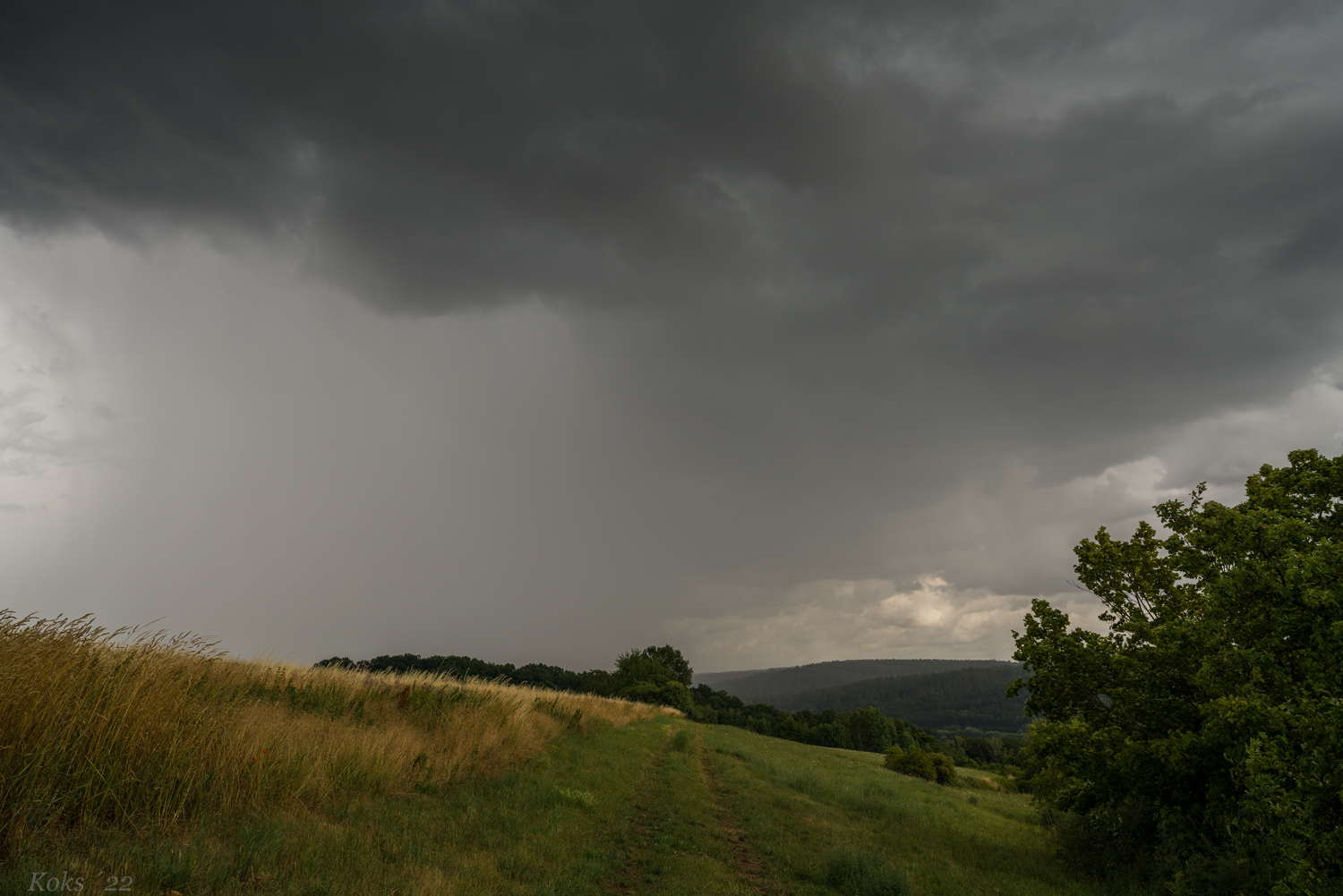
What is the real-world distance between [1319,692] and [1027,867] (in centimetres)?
851

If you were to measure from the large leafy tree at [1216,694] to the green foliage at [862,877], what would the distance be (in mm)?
6171

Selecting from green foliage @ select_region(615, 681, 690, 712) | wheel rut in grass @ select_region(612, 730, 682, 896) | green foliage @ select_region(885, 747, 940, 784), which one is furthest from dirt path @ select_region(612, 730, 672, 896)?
green foliage @ select_region(615, 681, 690, 712)

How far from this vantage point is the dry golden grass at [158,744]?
6.01m

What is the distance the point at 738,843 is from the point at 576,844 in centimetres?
490

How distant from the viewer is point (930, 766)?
177 ft

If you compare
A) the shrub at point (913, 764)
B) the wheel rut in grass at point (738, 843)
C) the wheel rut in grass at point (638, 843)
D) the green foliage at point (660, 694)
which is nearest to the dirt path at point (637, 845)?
the wheel rut in grass at point (638, 843)

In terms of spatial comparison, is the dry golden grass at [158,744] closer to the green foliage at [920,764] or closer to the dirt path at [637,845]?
the dirt path at [637,845]

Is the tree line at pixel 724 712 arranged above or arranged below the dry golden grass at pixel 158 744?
below

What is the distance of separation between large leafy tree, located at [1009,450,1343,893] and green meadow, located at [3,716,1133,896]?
267 cm

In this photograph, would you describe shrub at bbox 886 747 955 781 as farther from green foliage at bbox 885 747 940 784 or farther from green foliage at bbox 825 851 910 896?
green foliage at bbox 825 851 910 896

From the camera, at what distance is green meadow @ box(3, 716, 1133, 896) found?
5809 millimetres

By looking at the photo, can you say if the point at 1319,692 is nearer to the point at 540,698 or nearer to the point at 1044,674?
the point at 1044,674

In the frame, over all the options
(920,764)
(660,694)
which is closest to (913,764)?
(920,764)

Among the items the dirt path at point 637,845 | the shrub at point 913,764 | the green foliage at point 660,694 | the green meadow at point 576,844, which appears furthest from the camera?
the green foliage at point 660,694
